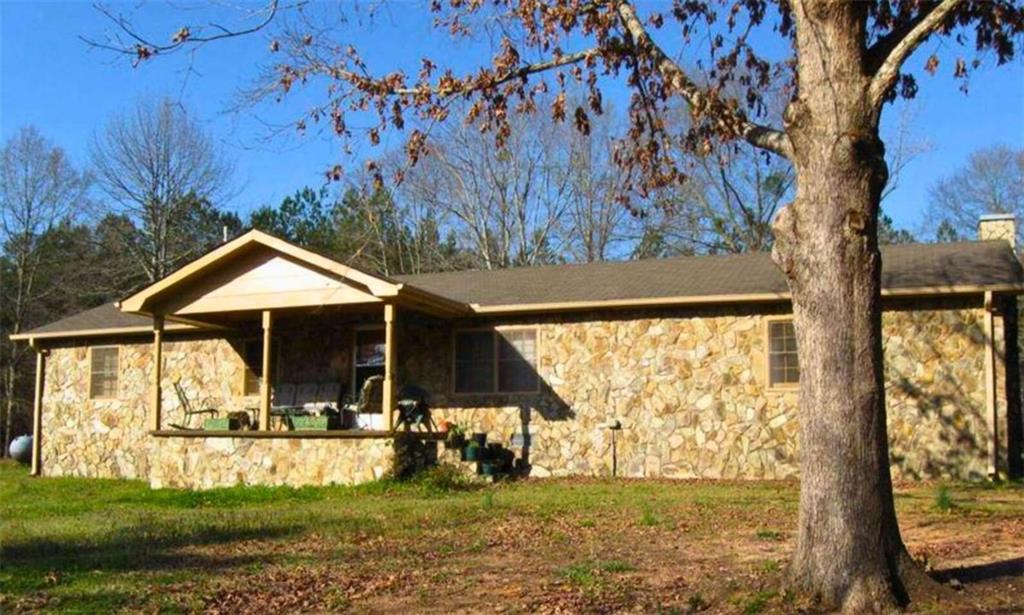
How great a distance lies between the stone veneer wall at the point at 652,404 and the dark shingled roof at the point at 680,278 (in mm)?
416

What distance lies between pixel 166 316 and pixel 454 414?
5.13 m

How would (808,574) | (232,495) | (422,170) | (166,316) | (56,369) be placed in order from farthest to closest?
(422,170) → (56,369) → (166,316) → (232,495) → (808,574)

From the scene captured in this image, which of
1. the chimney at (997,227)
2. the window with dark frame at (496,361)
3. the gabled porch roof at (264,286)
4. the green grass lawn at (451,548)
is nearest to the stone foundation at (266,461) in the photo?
the green grass lawn at (451,548)

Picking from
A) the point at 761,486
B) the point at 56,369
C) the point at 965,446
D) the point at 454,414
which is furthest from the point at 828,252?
the point at 56,369

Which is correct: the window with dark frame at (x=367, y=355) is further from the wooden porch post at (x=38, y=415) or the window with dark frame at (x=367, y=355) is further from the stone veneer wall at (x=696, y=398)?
the wooden porch post at (x=38, y=415)

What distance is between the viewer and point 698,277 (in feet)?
54.8

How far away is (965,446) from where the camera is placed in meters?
14.2

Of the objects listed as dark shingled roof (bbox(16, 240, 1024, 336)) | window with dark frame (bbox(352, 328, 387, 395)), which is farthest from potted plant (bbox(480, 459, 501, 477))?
window with dark frame (bbox(352, 328, 387, 395))

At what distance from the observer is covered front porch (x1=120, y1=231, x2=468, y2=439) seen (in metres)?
15.4

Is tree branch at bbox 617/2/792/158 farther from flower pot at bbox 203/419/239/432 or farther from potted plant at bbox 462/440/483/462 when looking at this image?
flower pot at bbox 203/419/239/432

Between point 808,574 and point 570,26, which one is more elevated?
point 570,26

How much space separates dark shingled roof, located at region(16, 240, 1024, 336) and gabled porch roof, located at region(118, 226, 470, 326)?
1.83 m

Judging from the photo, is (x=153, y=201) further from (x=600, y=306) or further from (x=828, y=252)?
(x=828, y=252)

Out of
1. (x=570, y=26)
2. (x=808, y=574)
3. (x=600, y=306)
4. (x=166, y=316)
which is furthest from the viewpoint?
(x=166, y=316)
